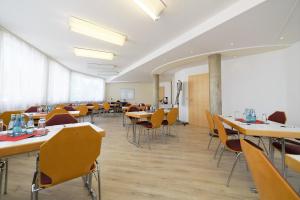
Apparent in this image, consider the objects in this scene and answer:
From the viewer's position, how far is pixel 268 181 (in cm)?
63

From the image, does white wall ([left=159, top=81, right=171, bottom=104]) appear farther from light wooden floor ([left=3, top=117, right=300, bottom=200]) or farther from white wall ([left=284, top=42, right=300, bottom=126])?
light wooden floor ([left=3, top=117, right=300, bottom=200])

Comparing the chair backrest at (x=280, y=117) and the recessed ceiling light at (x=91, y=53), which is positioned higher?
the recessed ceiling light at (x=91, y=53)

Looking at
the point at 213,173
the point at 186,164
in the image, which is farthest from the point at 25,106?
the point at 213,173

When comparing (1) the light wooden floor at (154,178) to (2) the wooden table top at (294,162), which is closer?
(2) the wooden table top at (294,162)

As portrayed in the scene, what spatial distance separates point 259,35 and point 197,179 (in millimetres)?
3437

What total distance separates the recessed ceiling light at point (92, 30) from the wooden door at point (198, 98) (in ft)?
12.1

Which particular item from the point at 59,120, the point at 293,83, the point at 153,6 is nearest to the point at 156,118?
the point at 59,120

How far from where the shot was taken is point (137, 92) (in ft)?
39.7

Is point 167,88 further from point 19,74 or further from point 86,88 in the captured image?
point 19,74

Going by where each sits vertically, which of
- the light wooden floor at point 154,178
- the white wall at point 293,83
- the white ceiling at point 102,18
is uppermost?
the white ceiling at point 102,18

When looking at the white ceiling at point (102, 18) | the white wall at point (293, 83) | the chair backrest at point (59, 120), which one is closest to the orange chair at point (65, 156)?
the chair backrest at point (59, 120)

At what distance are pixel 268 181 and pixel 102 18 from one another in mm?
3548

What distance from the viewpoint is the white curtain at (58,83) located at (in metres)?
→ 6.07

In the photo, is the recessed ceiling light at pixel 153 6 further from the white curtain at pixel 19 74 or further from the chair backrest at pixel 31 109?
the chair backrest at pixel 31 109
